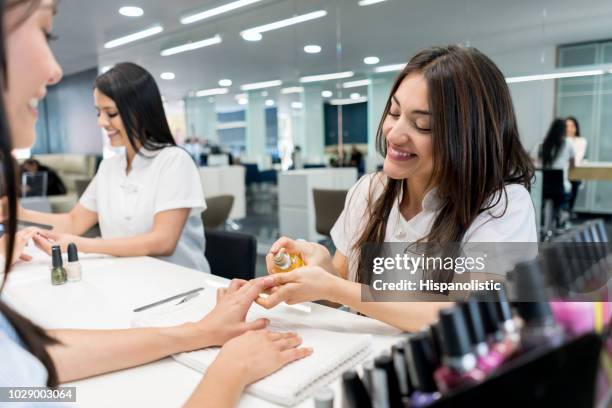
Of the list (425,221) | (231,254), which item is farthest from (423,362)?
(231,254)

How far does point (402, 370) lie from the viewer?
0.36m

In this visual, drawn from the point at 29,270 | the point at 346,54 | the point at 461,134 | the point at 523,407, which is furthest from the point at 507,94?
the point at 346,54

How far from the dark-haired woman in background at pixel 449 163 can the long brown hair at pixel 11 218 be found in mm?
448

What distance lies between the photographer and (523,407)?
12.6 inches

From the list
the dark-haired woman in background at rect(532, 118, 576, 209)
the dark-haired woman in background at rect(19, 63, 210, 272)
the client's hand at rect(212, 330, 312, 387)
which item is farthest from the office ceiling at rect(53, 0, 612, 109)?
the client's hand at rect(212, 330, 312, 387)

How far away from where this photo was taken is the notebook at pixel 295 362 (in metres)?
0.69

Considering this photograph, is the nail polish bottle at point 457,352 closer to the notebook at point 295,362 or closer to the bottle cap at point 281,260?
the notebook at point 295,362

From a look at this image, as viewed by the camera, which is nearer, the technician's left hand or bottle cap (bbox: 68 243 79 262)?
bottle cap (bbox: 68 243 79 262)

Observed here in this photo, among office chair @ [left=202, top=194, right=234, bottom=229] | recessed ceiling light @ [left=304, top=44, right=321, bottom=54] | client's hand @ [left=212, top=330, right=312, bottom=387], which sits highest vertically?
recessed ceiling light @ [left=304, top=44, right=321, bottom=54]

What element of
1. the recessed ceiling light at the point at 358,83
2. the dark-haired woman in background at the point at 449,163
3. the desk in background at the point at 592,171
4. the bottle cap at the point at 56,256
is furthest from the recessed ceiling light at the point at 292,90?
the bottle cap at the point at 56,256

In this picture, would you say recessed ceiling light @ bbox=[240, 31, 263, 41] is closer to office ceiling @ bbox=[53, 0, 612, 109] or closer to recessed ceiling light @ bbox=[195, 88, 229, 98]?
office ceiling @ bbox=[53, 0, 612, 109]

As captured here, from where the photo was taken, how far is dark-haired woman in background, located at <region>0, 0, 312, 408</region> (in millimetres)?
484

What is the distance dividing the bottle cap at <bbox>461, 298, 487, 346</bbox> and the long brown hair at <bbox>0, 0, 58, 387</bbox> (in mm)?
483

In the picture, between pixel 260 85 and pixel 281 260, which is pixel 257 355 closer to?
pixel 281 260
